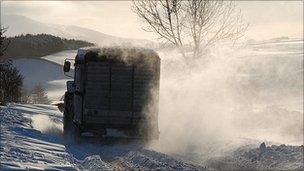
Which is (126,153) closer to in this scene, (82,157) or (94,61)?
(82,157)

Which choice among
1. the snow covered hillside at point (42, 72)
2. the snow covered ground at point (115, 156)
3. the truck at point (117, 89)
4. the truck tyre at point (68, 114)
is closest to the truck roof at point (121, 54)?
the truck at point (117, 89)

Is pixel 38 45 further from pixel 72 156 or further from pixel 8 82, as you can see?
pixel 72 156

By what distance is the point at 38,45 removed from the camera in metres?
106

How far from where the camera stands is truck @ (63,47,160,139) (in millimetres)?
16297

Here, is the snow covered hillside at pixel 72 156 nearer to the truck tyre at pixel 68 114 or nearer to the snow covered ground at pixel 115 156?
the snow covered ground at pixel 115 156

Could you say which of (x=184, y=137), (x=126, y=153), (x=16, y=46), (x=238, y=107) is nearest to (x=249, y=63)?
(x=16, y=46)

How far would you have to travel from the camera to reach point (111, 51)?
16469 mm

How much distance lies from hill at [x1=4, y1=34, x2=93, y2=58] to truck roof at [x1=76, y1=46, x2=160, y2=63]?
8118 centimetres

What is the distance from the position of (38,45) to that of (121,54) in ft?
302

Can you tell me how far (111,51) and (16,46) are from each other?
283 feet

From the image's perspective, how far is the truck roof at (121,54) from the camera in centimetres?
1630

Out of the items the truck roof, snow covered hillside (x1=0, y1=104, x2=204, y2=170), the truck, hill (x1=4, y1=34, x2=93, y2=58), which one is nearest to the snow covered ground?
snow covered hillside (x1=0, y1=104, x2=204, y2=170)

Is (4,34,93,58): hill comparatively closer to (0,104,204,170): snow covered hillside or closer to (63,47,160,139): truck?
(63,47,160,139): truck

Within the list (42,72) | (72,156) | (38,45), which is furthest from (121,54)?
(38,45)
